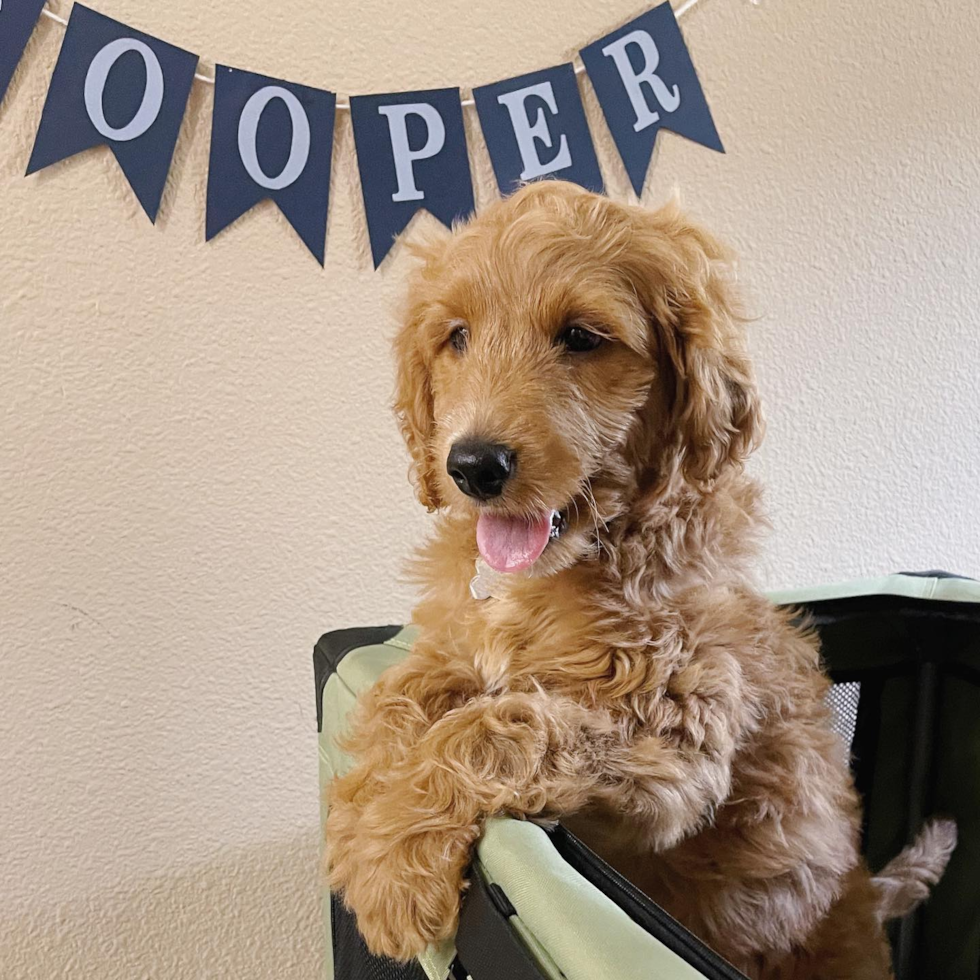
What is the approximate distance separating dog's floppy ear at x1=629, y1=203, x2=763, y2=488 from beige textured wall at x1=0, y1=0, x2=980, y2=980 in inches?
23.3

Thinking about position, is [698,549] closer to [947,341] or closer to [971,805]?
[971,805]

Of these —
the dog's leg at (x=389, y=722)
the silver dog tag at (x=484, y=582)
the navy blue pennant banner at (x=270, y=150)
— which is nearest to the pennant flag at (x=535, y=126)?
the navy blue pennant banner at (x=270, y=150)

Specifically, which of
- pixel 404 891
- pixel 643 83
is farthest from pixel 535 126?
pixel 404 891

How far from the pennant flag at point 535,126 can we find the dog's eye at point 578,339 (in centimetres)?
57

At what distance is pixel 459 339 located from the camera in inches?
34.3

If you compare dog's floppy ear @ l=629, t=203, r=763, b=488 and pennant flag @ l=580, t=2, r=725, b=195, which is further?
pennant flag @ l=580, t=2, r=725, b=195

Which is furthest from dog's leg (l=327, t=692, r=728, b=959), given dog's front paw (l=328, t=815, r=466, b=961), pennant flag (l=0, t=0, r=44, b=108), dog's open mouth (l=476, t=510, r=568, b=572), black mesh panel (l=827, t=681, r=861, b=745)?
pennant flag (l=0, t=0, r=44, b=108)

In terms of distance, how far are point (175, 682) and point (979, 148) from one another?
1.72 meters

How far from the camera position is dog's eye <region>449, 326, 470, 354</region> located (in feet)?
2.82

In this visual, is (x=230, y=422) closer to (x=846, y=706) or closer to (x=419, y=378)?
(x=419, y=378)

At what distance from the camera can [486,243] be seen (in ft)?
2.72

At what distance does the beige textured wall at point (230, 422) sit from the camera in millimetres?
1206

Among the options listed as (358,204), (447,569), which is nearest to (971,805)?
(447,569)

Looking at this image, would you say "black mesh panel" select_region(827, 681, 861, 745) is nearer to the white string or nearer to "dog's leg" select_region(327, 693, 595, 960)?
"dog's leg" select_region(327, 693, 595, 960)
